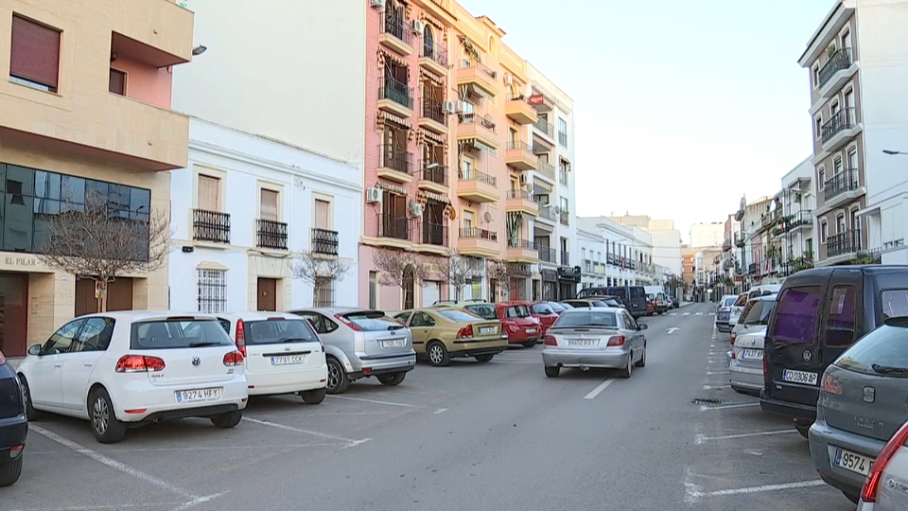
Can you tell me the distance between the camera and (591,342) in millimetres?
→ 14391

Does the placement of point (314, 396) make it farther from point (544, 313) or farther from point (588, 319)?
point (544, 313)

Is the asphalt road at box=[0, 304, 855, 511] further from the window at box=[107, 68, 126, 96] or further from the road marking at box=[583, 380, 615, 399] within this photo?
the window at box=[107, 68, 126, 96]

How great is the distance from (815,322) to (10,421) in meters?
8.30

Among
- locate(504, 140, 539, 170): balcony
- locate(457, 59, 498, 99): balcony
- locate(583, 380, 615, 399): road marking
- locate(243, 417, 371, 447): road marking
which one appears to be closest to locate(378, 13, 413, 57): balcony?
locate(457, 59, 498, 99): balcony

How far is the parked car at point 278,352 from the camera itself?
10828 mm

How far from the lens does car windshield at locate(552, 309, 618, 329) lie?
14.8 metres

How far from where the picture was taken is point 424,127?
36.6 metres

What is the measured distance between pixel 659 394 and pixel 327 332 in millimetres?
6272

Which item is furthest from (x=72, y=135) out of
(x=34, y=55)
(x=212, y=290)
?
(x=212, y=290)

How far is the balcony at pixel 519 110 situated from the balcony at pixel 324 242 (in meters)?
22.0

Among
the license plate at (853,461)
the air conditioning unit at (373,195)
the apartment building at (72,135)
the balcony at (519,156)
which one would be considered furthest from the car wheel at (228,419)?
the balcony at (519,156)

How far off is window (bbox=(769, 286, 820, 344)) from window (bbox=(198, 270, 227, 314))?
1786 centimetres

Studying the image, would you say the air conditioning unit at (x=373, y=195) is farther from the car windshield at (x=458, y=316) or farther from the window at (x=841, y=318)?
the window at (x=841, y=318)

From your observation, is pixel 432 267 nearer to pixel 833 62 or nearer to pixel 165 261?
pixel 165 261
